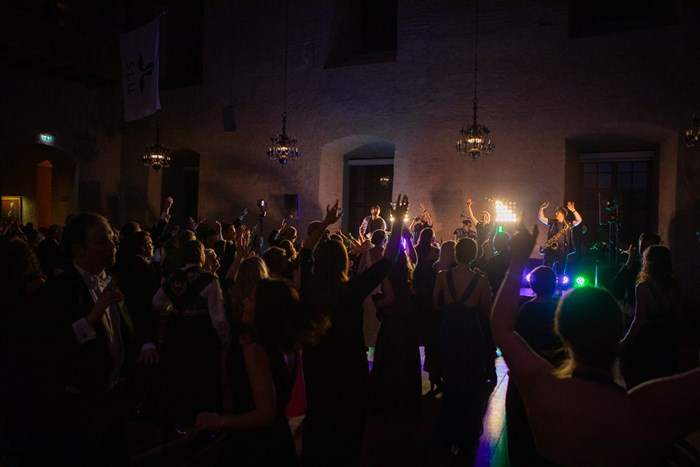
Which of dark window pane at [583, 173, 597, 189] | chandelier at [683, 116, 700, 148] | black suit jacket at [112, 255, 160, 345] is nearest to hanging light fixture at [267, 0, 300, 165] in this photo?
dark window pane at [583, 173, 597, 189]

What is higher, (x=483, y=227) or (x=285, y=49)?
(x=285, y=49)

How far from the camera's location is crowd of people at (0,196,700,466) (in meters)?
1.36

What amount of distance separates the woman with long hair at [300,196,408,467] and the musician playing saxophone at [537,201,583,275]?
7998 mm

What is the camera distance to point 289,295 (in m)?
2.01

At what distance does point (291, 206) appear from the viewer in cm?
1274

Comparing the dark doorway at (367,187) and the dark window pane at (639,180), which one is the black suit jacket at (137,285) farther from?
the dark window pane at (639,180)

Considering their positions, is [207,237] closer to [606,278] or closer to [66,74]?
[606,278]

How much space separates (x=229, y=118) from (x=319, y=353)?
1190cm

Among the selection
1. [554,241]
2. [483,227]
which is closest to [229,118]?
[483,227]

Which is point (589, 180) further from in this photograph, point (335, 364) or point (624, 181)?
Answer: point (335, 364)

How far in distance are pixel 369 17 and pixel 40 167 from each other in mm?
12191

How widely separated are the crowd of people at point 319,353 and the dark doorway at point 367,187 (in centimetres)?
791

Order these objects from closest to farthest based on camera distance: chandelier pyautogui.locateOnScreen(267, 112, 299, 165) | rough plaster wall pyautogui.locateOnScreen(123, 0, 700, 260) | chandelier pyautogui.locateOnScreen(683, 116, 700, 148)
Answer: chandelier pyautogui.locateOnScreen(683, 116, 700, 148), rough plaster wall pyautogui.locateOnScreen(123, 0, 700, 260), chandelier pyautogui.locateOnScreen(267, 112, 299, 165)

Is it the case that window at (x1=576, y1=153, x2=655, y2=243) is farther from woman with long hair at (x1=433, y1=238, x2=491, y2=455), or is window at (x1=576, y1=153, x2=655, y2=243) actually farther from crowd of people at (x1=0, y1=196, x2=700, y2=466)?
woman with long hair at (x1=433, y1=238, x2=491, y2=455)
